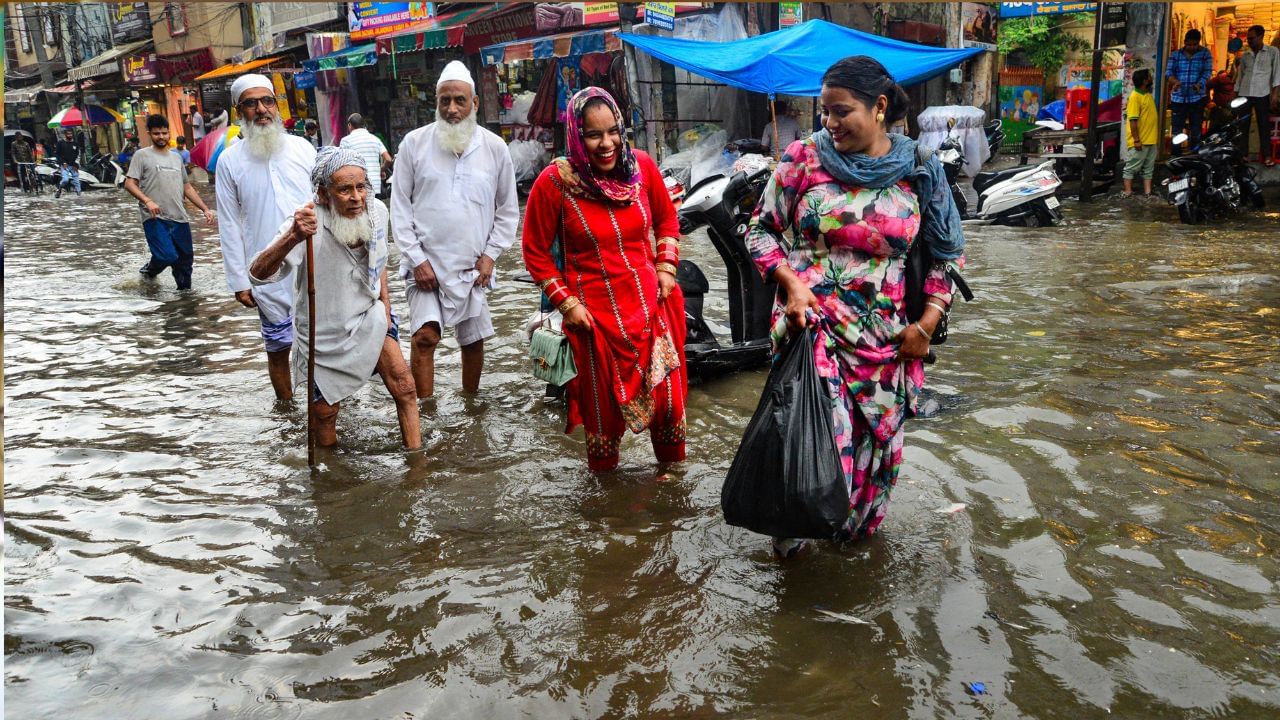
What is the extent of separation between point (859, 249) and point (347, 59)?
22.9 meters

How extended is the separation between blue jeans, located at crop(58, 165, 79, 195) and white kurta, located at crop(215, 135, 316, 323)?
27.3 metres

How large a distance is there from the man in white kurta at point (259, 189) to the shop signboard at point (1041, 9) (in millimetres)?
13260

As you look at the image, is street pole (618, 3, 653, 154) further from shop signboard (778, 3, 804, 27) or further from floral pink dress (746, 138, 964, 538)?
floral pink dress (746, 138, 964, 538)

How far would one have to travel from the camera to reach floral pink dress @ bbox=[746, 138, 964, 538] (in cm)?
A: 335

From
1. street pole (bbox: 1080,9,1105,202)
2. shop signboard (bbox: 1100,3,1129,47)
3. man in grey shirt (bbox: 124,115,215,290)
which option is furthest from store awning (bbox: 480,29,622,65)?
man in grey shirt (bbox: 124,115,215,290)

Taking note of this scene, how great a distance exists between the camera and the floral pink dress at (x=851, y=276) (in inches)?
132

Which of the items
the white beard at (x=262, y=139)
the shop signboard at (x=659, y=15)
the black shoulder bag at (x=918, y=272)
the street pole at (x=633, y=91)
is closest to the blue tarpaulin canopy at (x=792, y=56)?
the shop signboard at (x=659, y=15)

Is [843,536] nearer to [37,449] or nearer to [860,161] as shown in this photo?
[860,161]

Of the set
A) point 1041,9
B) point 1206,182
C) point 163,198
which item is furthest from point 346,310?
point 1041,9

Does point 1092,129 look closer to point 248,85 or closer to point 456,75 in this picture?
point 456,75

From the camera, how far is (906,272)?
11.5 ft

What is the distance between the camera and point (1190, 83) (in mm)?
14227

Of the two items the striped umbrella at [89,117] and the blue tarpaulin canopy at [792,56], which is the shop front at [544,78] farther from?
the striped umbrella at [89,117]

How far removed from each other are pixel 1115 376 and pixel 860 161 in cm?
323
